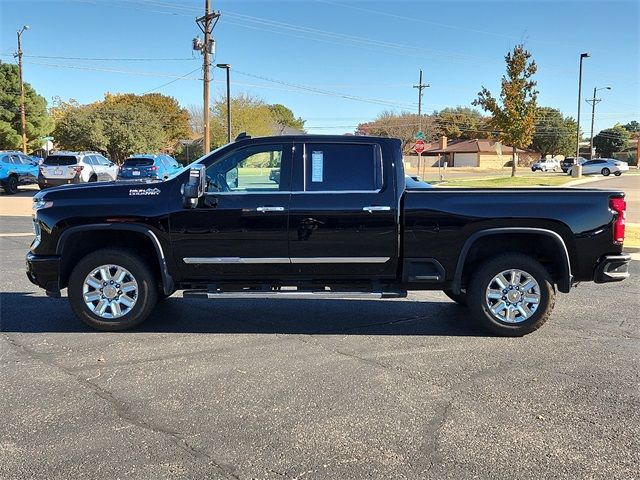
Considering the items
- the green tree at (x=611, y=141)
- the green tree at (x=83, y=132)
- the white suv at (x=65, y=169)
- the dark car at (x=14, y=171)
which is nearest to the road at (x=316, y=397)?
the white suv at (x=65, y=169)

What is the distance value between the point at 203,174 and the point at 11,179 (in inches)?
934

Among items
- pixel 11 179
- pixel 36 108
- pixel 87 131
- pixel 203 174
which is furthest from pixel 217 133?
pixel 203 174

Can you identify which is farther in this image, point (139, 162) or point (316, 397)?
point (139, 162)

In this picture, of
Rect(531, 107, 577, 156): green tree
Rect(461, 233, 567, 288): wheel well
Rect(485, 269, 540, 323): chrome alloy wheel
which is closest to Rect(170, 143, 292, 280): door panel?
Rect(461, 233, 567, 288): wheel well

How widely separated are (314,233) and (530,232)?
212cm

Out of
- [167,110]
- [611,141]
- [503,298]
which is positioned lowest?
[503,298]

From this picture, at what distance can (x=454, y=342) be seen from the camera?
551cm

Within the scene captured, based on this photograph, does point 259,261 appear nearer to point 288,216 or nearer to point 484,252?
point 288,216

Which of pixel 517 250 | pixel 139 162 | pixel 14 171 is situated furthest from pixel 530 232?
pixel 14 171

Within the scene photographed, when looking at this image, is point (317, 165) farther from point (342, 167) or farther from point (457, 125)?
point (457, 125)

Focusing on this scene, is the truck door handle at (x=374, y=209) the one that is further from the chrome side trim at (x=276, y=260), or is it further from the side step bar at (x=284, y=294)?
the side step bar at (x=284, y=294)

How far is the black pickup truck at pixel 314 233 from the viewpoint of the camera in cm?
555

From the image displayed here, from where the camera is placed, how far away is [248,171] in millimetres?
5723

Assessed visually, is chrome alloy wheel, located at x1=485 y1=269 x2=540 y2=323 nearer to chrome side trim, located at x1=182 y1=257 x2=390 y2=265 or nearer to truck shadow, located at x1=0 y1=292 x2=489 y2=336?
truck shadow, located at x1=0 y1=292 x2=489 y2=336
